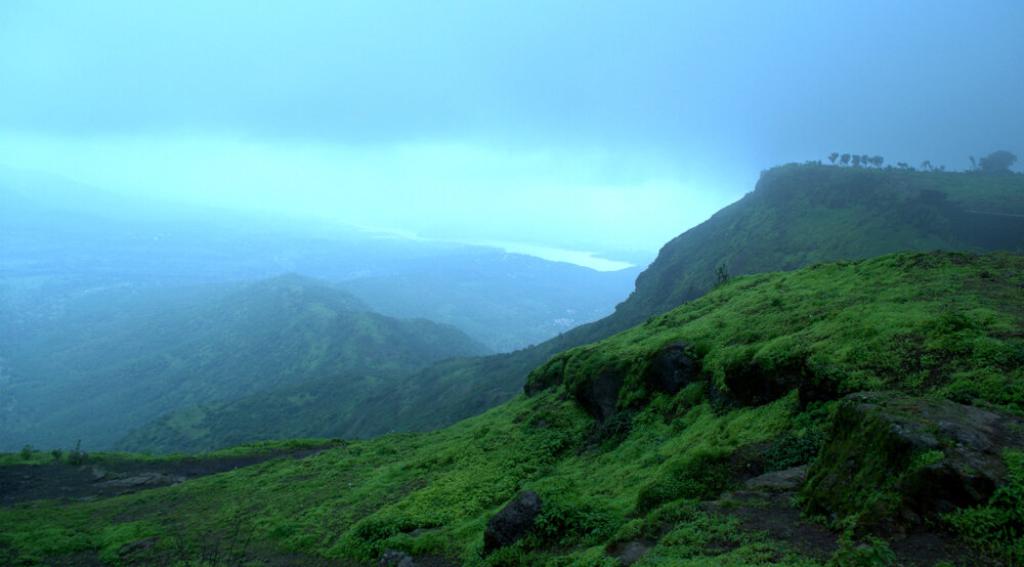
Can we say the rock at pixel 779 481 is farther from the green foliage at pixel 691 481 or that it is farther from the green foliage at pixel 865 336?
the green foliage at pixel 865 336

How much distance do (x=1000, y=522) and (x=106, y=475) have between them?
51.1m

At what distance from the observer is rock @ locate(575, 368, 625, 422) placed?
2506 cm

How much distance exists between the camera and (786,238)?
127500mm

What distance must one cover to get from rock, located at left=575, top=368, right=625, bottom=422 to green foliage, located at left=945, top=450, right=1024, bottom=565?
16.3 meters

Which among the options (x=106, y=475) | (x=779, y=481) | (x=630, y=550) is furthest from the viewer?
(x=106, y=475)

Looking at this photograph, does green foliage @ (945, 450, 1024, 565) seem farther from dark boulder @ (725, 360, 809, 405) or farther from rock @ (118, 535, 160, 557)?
rock @ (118, 535, 160, 557)

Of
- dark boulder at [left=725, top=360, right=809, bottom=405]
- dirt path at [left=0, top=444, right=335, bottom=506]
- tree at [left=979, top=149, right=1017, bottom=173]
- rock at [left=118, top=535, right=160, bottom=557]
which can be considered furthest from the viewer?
tree at [left=979, top=149, right=1017, bottom=173]

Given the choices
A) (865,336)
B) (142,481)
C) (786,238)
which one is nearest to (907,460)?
(865,336)

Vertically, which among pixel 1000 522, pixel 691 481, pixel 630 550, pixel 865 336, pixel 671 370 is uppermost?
pixel 865 336

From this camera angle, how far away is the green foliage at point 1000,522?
7867mm

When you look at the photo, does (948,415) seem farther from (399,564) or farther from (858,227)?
(858,227)

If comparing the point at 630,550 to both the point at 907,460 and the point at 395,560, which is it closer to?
the point at 907,460

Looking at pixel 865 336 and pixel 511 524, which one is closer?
pixel 511 524

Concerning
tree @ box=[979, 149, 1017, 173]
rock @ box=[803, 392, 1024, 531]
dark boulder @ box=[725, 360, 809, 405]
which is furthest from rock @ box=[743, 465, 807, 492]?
tree @ box=[979, 149, 1017, 173]
